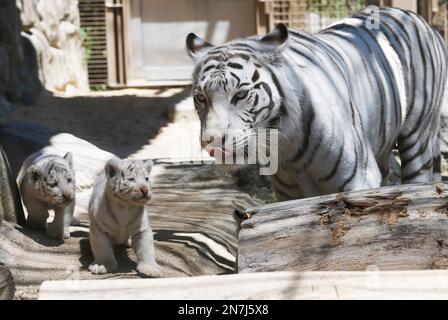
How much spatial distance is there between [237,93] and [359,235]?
0.97m

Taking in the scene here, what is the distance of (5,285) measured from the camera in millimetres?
3711

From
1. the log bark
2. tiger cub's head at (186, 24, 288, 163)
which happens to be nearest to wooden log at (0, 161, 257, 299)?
the log bark

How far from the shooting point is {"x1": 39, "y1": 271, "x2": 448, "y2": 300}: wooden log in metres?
2.80

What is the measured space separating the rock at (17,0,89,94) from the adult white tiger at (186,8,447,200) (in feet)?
30.0

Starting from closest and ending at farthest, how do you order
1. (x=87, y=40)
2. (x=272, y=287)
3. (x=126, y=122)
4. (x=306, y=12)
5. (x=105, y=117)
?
(x=272, y=287) < (x=126, y=122) < (x=105, y=117) < (x=306, y=12) < (x=87, y=40)

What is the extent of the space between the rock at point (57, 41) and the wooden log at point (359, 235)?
34.1 feet

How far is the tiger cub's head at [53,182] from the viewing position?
17.5 ft

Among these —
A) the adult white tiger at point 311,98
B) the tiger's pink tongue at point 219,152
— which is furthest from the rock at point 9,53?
the tiger's pink tongue at point 219,152

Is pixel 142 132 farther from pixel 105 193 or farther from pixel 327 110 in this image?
pixel 327 110

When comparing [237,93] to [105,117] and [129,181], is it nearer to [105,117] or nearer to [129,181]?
[129,181]

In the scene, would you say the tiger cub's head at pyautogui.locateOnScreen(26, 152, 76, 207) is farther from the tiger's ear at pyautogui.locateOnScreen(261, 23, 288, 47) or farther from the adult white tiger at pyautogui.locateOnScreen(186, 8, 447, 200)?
the tiger's ear at pyautogui.locateOnScreen(261, 23, 288, 47)

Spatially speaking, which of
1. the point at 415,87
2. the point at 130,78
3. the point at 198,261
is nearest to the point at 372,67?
the point at 415,87

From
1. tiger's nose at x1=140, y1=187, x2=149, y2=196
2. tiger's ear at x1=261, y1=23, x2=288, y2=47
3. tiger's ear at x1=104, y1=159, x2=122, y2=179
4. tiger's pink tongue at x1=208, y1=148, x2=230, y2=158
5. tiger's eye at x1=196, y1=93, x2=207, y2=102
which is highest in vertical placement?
tiger's ear at x1=261, y1=23, x2=288, y2=47

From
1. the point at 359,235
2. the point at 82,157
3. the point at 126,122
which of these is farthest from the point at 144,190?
the point at 126,122
